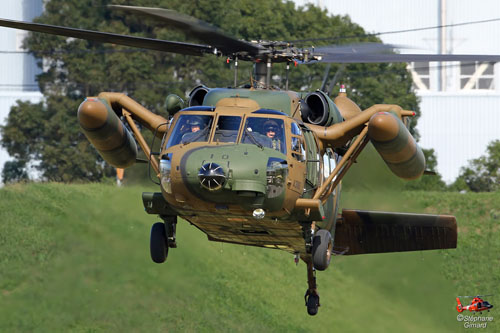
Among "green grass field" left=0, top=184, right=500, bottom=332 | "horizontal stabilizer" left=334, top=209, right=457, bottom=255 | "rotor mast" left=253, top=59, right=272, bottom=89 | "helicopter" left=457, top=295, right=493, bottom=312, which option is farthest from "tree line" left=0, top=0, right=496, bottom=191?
"rotor mast" left=253, top=59, right=272, bottom=89

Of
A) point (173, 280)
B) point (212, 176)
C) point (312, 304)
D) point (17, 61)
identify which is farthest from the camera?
point (17, 61)

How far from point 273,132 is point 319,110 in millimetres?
2183

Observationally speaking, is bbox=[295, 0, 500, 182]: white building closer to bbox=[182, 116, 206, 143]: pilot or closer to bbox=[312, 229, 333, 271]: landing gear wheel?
bbox=[312, 229, 333, 271]: landing gear wheel

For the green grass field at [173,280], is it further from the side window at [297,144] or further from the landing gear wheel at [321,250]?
the side window at [297,144]

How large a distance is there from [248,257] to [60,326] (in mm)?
10302

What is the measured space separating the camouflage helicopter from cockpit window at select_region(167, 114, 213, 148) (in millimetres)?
21

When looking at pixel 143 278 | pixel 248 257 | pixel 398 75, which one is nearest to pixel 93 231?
pixel 143 278

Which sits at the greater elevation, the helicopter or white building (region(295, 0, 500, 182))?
white building (region(295, 0, 500, 182))

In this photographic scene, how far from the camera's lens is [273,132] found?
15.7 m

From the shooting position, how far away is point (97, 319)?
2689 cm

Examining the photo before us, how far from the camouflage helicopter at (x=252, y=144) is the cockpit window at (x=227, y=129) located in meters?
0.02

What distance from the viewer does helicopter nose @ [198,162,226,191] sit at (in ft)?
48.1

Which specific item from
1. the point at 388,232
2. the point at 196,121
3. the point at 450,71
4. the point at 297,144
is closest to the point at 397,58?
the point at 297,144

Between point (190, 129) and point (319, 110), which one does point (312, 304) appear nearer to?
point (319, 110)
